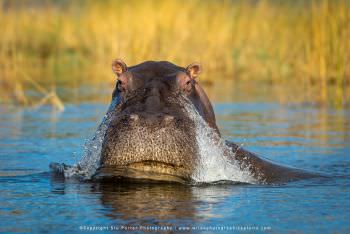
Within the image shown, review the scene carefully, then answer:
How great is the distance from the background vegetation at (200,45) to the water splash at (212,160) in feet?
20.0

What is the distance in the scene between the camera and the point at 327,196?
4.73 meters

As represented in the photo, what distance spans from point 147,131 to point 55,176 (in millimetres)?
1100

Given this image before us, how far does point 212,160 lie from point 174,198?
2.44 ft

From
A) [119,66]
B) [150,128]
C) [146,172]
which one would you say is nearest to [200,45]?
[119,66]

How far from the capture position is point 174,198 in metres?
4.46

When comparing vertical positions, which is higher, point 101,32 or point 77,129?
point 101,32

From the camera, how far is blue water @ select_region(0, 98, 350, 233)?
381 cm

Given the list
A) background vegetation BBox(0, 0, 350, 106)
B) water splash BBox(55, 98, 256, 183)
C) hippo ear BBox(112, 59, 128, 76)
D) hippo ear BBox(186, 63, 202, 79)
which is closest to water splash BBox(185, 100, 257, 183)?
water splash BBox(55, 98, 256, 183)

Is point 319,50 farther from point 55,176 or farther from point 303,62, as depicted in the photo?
point 55,176

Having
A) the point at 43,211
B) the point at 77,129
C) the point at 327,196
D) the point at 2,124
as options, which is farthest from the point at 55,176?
the point at 2,124

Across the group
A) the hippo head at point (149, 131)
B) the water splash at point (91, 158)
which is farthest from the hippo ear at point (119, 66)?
the water splash at point (91, 158)

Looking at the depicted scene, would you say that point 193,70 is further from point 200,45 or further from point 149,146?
point 200,45

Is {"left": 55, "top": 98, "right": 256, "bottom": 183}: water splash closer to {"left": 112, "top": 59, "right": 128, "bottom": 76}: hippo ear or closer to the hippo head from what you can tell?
the hippo head

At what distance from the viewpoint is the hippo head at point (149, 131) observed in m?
4.65
